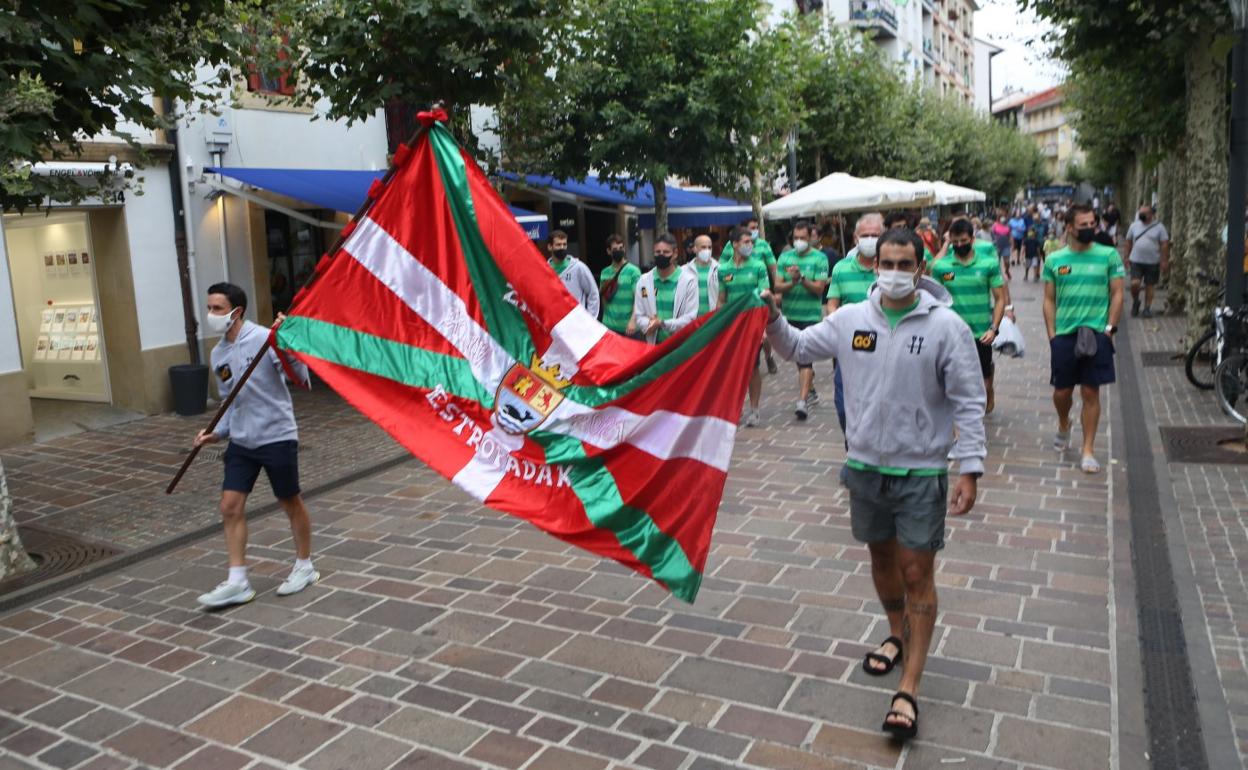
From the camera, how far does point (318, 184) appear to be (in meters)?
13.6

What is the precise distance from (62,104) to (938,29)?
232ft

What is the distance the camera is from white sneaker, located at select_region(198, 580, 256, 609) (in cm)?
602

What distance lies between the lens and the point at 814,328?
15.4 feet

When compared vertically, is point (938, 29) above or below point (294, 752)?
above

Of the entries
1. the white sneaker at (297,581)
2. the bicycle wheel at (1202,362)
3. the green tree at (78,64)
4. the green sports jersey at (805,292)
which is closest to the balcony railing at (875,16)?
the bicycle wheel at (1202,362)

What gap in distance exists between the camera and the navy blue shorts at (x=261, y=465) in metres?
6.02

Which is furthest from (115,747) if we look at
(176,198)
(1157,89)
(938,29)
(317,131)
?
(938,29)

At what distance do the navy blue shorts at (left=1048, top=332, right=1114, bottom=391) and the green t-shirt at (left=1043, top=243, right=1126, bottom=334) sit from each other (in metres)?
0.09

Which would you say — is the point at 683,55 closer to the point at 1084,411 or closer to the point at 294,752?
the point at 1084,411

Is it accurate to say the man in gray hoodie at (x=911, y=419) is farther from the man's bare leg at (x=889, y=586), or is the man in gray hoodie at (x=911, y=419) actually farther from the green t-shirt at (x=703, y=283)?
the green t-shirt at (x=703, y=283)

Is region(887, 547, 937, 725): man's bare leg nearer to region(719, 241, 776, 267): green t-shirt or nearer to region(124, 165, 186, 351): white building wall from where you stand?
region(719, 241, 776, 267): green t-shirt

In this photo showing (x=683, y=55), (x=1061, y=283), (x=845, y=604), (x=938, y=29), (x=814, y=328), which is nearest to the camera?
(x=814, y=328)

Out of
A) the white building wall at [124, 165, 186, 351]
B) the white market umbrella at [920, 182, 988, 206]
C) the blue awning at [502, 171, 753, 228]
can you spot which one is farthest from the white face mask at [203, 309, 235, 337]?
the white market umbrella at [920, 182, 988, 206]

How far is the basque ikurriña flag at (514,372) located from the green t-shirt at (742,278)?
539 centimetres
